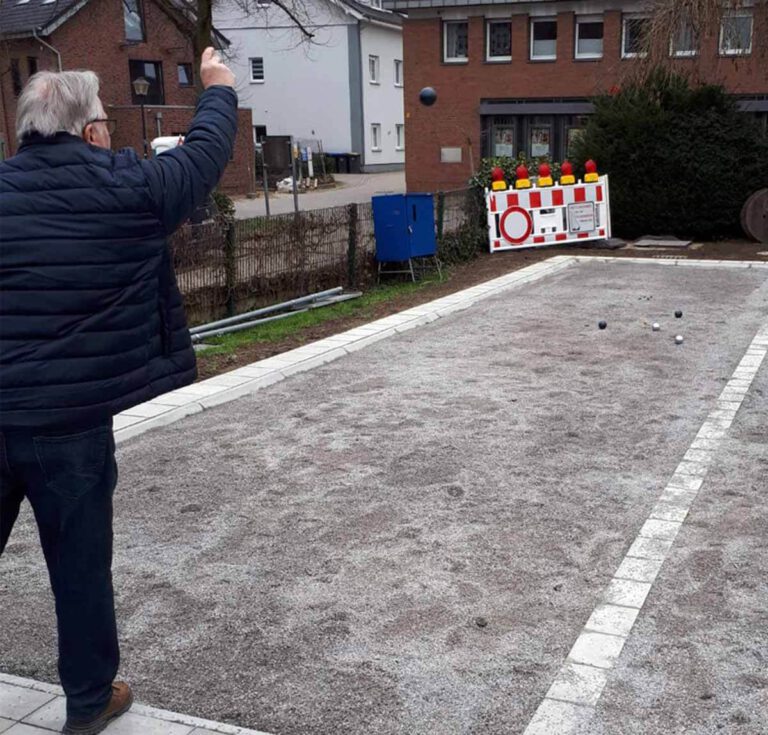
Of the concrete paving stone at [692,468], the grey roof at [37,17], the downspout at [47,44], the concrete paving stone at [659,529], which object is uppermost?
the grey roof at [37,17]

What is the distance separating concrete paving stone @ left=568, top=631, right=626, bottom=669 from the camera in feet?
12.3

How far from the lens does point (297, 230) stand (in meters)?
12.6

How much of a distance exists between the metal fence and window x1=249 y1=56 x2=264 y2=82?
40482mm

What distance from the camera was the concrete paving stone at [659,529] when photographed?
4.99 m

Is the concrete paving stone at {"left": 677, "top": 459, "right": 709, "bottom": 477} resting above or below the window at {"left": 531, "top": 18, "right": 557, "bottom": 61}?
below

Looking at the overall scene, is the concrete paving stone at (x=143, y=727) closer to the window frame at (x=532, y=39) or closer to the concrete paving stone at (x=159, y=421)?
the concrete paving stone at (x=159, y=421)

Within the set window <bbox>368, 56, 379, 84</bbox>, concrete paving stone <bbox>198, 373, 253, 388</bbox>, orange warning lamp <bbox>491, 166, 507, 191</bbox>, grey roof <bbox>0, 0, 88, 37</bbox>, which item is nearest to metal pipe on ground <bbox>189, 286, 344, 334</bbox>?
concrete paving stone <bbox>198, 373, 253, 388</bbox>

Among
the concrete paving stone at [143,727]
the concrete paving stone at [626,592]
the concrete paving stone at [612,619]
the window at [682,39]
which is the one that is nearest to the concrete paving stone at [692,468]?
the concrete paving stone at [626,592]

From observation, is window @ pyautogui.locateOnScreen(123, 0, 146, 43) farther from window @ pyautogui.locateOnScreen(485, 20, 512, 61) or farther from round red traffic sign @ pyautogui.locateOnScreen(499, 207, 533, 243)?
round red traffic sign @ pyautogui.locateOnScreen(499, 207, 533, 243)

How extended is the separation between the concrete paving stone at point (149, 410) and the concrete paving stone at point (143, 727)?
4043 mm

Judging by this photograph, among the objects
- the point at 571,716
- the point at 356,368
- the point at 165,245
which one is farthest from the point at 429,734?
the point at 356,368

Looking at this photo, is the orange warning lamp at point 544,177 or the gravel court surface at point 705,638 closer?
the gravel court surface at point 705,638

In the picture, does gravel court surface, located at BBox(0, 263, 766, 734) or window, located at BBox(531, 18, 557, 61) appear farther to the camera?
window, located at BBox(531, 18, 557, 61)

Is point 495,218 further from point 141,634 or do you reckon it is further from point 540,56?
point 540,56
